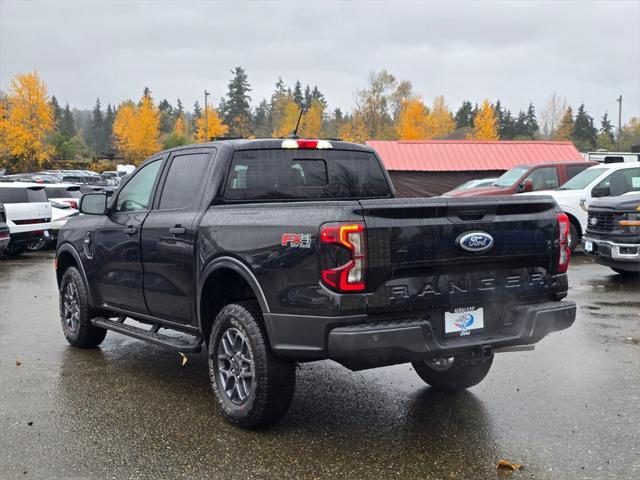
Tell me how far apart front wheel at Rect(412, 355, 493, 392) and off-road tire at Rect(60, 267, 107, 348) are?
3.25 meters

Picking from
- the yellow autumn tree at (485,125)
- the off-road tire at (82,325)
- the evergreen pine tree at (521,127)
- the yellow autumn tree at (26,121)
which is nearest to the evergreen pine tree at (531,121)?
the evergreen pine tree at (521,127)

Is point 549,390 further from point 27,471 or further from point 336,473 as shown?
point 27,471

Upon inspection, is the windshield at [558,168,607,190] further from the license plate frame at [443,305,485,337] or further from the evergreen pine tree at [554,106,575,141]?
the evergreen pine tree at [554,106,575,141]

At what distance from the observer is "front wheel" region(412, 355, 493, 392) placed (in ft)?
18.2

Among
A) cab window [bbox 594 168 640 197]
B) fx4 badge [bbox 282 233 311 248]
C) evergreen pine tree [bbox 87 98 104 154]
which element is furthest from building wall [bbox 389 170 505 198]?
evergreen pine tree [bbox 87 98 104 154]

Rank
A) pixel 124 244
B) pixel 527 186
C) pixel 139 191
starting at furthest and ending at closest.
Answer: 1. pixel 527 186
2. pixel 139 191
3. pixel 124 244

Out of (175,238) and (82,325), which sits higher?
(175,238)

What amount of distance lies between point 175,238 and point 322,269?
5.63ft

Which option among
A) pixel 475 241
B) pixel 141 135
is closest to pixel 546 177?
pixel 475 241

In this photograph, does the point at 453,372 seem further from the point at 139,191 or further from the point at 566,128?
the point at 566,128

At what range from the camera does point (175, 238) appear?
18.0ft

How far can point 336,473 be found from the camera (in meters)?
4.09

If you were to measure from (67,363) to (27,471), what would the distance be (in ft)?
8.65

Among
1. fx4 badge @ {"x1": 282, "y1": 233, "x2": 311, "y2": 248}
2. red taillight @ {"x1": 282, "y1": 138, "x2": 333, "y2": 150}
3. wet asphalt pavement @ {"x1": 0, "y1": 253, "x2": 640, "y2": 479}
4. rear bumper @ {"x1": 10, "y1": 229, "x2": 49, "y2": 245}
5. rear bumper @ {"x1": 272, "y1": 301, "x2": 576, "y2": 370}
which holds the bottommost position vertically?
rear bumper @ {"x1": 10, "y1": 229, "x2": 49, "y2": 245}
